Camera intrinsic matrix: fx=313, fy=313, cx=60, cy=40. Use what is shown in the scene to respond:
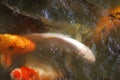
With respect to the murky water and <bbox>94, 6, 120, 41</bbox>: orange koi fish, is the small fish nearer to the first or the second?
the murky water

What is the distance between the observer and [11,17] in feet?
5.24

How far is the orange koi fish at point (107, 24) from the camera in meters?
1.58

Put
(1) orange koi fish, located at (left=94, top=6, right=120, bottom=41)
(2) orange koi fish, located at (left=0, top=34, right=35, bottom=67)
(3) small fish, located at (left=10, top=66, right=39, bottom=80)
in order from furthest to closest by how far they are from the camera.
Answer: (1) orange koi fish, located at (left=94, top=6, right=120, bottom=41) → (2) orange koi fish, located at (left=0, top=34, right=35, bottom=67) → (3) small fish, located at (left=10, top=66, right=39, bottom=80)

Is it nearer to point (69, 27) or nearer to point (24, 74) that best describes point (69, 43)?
point (69, 27)

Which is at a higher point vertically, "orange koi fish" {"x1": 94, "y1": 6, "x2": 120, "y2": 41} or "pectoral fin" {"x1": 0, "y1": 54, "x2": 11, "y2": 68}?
"orange koi fish" {"x1": 94, "y1": 6, "x2": 120, "y2": 41}

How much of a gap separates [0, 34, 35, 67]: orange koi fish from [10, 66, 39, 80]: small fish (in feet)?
0.36

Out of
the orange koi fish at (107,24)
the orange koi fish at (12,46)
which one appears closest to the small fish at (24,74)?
the orange koi fish at (12,46)

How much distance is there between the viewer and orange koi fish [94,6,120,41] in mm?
1576

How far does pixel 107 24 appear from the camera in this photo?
1626 mm

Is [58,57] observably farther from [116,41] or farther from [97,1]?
[97,1]

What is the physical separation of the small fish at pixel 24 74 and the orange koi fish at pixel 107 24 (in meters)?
0.39

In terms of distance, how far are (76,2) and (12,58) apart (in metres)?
0.54

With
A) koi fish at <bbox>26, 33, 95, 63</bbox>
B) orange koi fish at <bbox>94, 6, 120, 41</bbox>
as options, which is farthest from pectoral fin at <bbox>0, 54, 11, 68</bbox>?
orange koi fish at <bbox>94, 6, 120, 41</bbox>

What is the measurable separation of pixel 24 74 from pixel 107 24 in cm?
55
